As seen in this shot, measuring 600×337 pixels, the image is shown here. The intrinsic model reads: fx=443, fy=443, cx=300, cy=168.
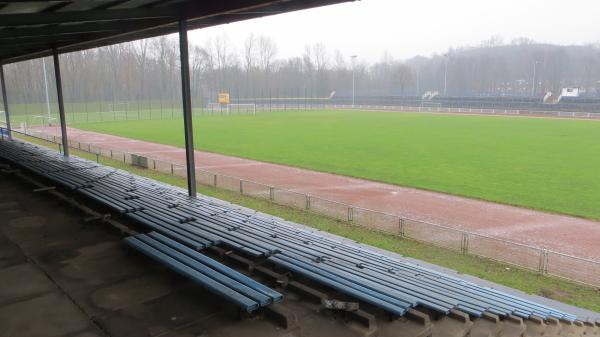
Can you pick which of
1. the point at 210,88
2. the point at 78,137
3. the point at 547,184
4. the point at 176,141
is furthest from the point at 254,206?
the point at 210,88

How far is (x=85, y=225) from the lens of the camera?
8.38 meters

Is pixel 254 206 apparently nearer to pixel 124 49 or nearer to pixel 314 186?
pixel 314 186

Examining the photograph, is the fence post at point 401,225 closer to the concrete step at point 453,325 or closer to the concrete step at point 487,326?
the concrete step at point 487,326

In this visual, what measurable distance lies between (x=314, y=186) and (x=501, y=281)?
1106 cm

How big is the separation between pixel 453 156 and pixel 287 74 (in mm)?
118163

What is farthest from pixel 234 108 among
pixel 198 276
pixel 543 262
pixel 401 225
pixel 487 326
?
pixel 487 326

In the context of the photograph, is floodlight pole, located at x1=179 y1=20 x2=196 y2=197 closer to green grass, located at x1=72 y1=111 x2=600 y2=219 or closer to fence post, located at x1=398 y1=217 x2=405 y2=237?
fence post, located at x1=398 y1=217 x2=405 y2=237

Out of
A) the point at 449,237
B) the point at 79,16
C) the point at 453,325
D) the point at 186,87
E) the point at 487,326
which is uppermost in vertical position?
the point at 79,16

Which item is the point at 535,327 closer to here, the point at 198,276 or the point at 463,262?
the point at 463,262

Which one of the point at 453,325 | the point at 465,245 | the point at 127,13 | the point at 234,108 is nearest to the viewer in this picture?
the point at 453,325

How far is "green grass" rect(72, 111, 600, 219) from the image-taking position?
776 inches

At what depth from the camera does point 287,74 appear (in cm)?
14288

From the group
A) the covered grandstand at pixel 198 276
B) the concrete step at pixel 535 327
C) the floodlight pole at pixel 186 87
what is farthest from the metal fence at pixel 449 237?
the floodlight pole at pixel 186 87

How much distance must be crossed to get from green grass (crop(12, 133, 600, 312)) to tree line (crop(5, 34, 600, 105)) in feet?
251
